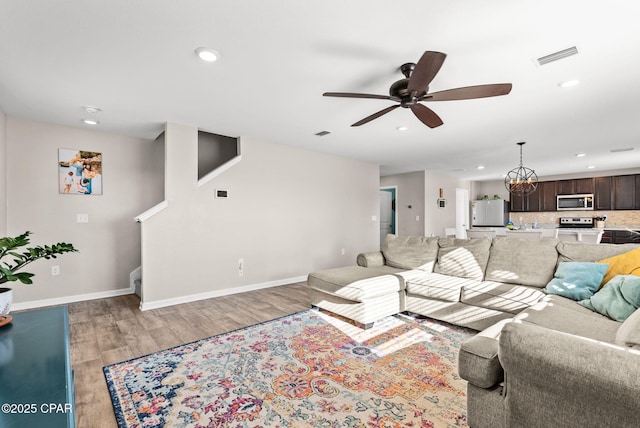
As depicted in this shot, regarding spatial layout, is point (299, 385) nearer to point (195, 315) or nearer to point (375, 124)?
point (195, 315)

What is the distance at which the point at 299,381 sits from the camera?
6.71ft

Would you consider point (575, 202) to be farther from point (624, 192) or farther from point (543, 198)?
point (624, 192)

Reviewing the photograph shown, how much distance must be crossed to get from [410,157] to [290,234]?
296 centimetres

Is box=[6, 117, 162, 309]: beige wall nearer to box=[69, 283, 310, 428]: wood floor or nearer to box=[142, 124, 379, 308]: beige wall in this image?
box=[69, 283, 310, 428]: wood floor

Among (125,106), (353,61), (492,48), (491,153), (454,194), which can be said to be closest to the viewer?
(492,48)

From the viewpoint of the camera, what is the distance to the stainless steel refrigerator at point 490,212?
29.6 feet

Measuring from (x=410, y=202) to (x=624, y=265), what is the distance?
18.8ft

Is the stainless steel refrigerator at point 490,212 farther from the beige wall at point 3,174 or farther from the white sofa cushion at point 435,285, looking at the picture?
the beige wall at point 3,174

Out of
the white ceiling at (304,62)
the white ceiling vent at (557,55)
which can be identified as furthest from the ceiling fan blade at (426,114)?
the white ceiling vent at (557,55)

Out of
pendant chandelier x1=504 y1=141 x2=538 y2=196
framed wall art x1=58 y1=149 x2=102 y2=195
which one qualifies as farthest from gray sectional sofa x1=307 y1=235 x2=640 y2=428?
framed wall art x1=58 y1=149 x2=102 y2=195

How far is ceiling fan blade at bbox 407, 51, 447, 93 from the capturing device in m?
1.78

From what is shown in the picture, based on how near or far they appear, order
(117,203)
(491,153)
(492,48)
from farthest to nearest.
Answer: (491,153) < (117,203) < (492,48)

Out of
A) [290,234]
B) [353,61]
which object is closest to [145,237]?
[290,234]

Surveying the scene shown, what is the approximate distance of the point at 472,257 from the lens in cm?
343
